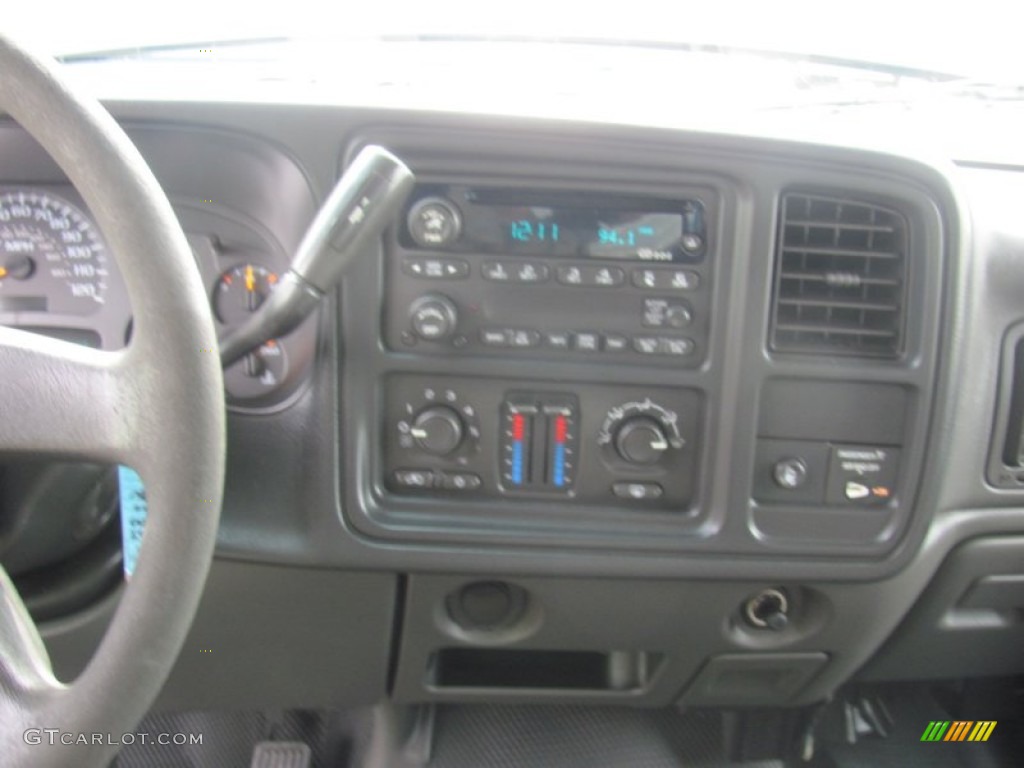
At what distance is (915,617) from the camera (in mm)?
1312

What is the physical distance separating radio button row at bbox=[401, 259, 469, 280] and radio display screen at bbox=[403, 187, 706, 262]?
0.05 feet

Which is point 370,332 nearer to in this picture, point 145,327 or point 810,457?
point 145,327

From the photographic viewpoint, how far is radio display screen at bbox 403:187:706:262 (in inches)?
41.4

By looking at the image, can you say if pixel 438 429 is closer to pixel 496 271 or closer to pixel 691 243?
pixel 496 271

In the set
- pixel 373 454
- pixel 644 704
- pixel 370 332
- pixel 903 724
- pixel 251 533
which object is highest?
pixel 370 332

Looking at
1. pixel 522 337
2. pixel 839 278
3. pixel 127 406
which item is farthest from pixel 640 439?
pixel 127 406

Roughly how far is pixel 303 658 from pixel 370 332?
465mm

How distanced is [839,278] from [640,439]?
30 cm

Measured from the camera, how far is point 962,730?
5.28 feet

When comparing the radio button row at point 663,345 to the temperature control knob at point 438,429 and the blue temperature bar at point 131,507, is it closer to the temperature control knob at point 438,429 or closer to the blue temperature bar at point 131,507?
the temperature control knob at point 438,429

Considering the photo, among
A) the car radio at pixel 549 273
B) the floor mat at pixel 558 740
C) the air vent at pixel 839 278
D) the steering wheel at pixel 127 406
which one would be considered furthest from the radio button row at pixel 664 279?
the floor mat at pixel 558 740

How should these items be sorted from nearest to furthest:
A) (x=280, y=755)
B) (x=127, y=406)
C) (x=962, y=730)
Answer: (x=127, y=406) → (x=280, y=755) → (x=962, y=730)

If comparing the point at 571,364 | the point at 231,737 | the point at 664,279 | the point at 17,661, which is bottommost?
the point at 231,737

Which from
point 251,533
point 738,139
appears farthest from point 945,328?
point 251,533
